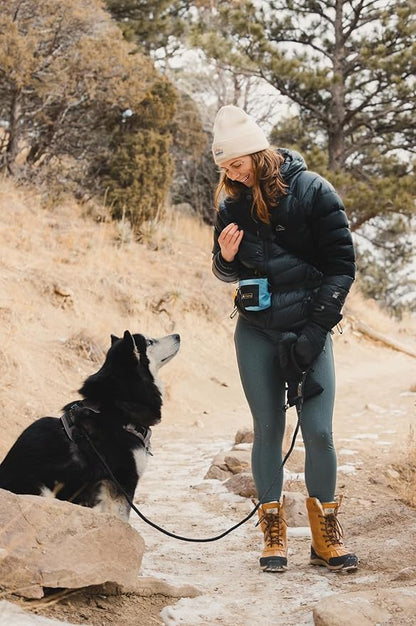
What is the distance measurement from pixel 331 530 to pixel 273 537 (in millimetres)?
278

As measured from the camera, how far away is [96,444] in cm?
326

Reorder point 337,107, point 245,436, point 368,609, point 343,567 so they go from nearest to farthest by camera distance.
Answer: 1. point 368,609
2. point 343,567
3. point 245,436
4. point 337,107

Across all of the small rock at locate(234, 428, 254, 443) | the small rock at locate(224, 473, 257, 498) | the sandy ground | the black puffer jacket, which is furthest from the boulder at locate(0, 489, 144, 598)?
the small rock at locate(234, 428, 254, 443)

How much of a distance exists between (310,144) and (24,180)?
8199mm

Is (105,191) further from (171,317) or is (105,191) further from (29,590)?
(29,590)

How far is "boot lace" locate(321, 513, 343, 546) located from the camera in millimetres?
3113

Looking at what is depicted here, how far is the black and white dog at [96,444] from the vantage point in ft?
10.3

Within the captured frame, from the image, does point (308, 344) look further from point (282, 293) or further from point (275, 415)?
point (275, 415)

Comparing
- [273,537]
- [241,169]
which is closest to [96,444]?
[273,537]

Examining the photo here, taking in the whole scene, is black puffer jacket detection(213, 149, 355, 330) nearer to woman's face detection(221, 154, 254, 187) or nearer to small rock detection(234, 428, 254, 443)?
woman's face detection(221, 154, 254, 187)

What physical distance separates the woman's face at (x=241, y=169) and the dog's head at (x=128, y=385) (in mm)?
996

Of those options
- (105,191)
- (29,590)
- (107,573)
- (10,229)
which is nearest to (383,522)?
(107,573)

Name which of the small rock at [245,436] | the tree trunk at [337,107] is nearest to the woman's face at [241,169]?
the small rock at [245,436]

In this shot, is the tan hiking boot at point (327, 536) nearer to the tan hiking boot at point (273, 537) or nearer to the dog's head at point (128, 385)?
the tan hiking boot at point (273, 537)
